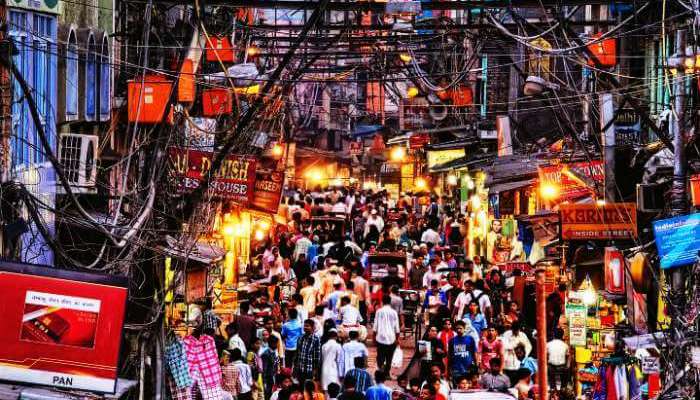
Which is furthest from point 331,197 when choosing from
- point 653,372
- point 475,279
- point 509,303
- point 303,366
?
point 653,372

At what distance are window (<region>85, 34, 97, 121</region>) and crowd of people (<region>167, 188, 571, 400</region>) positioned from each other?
11.7ft

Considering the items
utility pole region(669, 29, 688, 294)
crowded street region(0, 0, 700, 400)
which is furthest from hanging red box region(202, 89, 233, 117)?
utility pole region(669, 29, 688, 294)

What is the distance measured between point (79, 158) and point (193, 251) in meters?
1.94

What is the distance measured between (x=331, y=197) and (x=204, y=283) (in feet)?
87.3

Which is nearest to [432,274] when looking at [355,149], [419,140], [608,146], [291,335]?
[291,335]

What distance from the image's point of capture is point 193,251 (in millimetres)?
18328

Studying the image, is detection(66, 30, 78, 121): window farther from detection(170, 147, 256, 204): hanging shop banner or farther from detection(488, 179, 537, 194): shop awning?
detection(488, 179, 537, 194): shop awning

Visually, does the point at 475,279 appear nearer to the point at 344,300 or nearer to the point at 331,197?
the point at 344,300

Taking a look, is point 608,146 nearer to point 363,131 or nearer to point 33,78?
point 33,78

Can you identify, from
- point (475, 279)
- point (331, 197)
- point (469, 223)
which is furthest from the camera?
point (331, 197)

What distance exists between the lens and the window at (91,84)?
61.5ft

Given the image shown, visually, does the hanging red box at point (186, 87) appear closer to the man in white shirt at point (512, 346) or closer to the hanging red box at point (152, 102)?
the hanging red box at point (152, 102)

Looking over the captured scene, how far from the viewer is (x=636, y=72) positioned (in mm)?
26000

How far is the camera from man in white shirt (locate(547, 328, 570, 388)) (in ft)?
67.2
